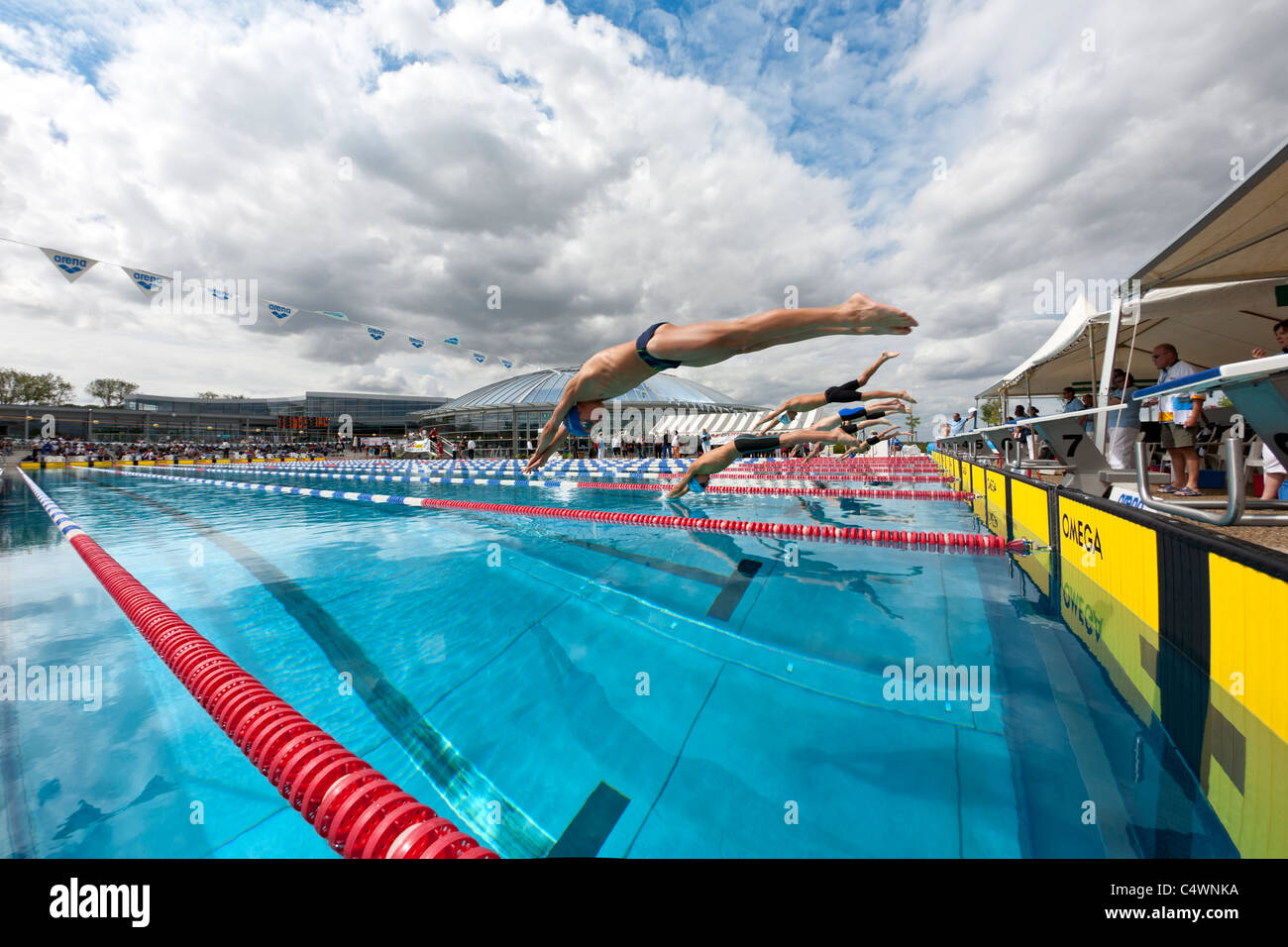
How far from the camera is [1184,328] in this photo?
24.3ft

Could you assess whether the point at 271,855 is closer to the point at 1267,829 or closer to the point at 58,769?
the point at 58,769

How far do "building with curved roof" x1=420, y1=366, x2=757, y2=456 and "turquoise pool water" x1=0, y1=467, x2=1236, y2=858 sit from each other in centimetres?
3154

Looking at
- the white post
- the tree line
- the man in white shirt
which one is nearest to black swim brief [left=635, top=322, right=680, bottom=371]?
the man in white shirt

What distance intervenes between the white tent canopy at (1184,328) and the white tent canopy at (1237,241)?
0.41 m

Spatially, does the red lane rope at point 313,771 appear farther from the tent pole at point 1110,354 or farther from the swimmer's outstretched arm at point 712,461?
the tent pole at point 1110,354

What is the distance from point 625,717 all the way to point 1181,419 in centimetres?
528

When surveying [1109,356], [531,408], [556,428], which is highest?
[531,408]

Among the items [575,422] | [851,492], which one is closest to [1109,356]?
[575,422]

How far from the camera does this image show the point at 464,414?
142ft

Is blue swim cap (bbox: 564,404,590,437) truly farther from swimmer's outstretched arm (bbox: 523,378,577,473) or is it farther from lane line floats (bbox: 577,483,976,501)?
lane line floats (bbox: 577,483,976,501)

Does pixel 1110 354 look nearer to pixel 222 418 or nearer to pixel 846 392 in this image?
pixel 846 392

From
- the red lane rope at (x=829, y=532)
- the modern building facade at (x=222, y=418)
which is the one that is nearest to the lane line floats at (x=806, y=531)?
the red lane rope at (x=829, y=532)

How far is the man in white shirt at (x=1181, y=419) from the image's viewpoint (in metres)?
3.94

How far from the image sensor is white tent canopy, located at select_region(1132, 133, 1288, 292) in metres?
3.61
